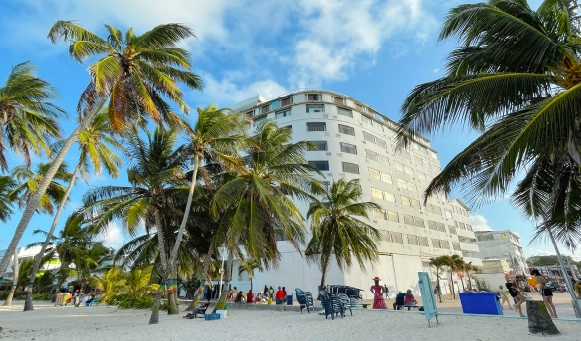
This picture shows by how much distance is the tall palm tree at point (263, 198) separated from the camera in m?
14.3

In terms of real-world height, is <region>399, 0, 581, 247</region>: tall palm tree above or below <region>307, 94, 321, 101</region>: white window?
below

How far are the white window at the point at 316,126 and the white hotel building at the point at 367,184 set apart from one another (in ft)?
0.37

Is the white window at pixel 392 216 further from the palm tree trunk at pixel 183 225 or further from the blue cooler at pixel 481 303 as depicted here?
the palm tree trunk at pixel 183 225

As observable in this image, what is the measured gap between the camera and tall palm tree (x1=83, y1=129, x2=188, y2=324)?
15.0 m

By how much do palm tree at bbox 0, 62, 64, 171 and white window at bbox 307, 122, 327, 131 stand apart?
25366 millimetres

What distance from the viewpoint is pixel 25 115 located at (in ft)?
45.5

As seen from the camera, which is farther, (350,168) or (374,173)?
(374,173)

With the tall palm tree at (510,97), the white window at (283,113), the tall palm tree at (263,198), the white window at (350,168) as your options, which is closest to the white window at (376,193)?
the white window at (350,168)

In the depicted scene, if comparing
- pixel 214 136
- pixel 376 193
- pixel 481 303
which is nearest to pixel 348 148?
pixel 376 193

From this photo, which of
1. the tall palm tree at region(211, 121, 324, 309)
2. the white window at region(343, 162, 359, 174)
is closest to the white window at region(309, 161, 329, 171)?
the white window at region(343, 162, 359, 174)

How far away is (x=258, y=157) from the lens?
17.4m

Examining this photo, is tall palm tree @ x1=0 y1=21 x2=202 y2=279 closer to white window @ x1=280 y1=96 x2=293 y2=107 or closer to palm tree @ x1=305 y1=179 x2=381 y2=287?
palm tree @ x1=305 y1=179 x2=381 y2=287

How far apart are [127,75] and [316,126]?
82.5ft

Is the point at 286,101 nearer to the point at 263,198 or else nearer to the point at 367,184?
the point at 367,184
